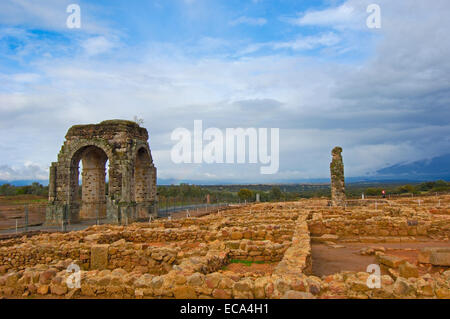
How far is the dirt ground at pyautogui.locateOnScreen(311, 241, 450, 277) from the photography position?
340 inches

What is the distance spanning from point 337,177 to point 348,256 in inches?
609

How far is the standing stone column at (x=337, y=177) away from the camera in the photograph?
24531 millimetres

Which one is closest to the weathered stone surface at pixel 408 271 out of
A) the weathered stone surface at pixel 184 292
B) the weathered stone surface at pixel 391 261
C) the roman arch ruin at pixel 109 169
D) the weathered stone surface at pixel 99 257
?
the weathered stone surface at pixel 391 261

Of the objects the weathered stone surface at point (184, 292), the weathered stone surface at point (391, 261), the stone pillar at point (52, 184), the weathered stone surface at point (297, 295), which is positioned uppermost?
the stone pillar at point (52, 184)

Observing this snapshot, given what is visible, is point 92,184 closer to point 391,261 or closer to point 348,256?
point 348,256

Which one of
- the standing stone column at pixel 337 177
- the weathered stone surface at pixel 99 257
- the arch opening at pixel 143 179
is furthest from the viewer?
the arch opening at pixel 143 179

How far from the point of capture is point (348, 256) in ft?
33.2

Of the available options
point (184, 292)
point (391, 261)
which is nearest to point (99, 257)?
point (184, 292)

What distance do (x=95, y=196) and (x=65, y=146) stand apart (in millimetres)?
5411

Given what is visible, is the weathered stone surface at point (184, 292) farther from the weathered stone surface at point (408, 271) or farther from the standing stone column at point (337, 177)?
the standing stone column at point (337, 177)

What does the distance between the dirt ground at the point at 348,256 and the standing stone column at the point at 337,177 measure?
490 inches

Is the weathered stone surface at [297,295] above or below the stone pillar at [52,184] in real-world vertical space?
below

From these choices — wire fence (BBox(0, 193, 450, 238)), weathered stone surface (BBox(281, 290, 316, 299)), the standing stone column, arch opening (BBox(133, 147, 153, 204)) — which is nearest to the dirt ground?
weathered stone surface (BBox(281, 290, 316, 299))

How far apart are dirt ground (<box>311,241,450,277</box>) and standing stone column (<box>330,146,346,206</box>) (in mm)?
12450
